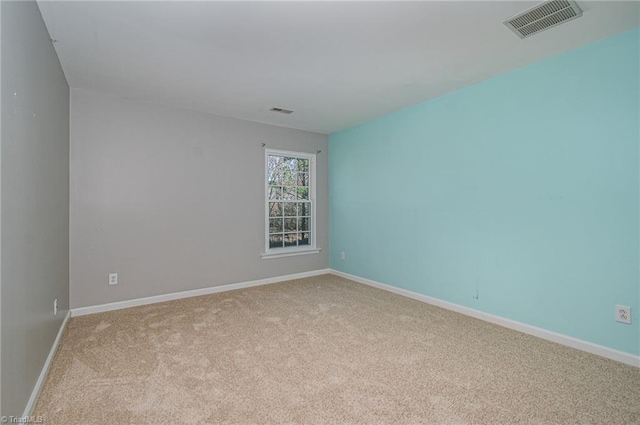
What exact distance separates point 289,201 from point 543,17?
3686 millimetres

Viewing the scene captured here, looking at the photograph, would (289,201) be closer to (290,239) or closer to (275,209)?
(275,209)

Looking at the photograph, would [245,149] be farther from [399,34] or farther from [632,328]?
[632,328]

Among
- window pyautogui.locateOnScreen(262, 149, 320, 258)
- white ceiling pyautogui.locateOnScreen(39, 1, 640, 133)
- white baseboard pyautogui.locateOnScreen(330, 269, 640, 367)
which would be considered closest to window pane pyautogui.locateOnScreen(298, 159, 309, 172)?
window pyautogui.locateOnScreen(262, 149, 320, 258)

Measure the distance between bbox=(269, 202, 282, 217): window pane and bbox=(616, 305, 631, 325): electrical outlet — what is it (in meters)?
3.92

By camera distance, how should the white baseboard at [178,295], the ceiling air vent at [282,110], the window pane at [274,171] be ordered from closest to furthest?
the white baseboard at [178,295] < the ceiling air vent at [282,110] < the window pane at [274,171]

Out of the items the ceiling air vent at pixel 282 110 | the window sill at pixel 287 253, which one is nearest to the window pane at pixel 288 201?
the window sill at pixel 287 253

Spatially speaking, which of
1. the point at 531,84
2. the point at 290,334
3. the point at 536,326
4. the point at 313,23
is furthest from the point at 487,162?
the point at 290,334

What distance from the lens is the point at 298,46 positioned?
2486mm

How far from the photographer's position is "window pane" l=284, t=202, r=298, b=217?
5.00 metres

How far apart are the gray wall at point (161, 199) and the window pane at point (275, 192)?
0.19 m

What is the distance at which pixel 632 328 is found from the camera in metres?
2.28

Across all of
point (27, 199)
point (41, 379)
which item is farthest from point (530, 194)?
point (41, 379)

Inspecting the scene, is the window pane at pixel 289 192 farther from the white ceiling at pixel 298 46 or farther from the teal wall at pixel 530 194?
the white ceiling at pixel 298 46

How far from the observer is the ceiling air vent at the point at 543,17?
2.02 metres
